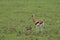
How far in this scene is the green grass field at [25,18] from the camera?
427 inches

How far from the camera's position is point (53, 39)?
10430 mm

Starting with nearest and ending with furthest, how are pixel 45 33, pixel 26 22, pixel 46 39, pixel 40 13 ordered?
1. pixel 46 39
2. pixel 45 33
3. pixel 26 22
4. pixel 40 13

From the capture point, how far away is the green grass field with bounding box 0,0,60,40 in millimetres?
10844

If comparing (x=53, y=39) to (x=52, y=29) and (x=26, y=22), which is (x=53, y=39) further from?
(x=26, y=22)

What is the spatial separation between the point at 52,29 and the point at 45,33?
2.41 ft

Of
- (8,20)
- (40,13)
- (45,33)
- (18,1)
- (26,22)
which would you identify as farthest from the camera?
(18,1)

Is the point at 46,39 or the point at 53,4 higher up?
the point at 46,39

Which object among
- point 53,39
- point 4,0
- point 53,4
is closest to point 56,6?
point 53,4

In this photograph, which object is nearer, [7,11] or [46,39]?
[46,39]

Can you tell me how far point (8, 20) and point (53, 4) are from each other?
6.71m

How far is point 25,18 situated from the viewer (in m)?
14.2

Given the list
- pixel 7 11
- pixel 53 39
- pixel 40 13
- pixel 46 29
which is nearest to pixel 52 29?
pixel 46 29

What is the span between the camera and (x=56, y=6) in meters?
18.9

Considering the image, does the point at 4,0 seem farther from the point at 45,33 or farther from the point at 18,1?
the point at 45,33
